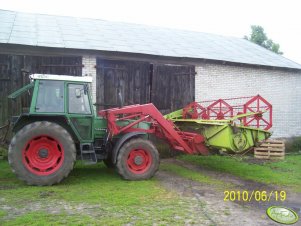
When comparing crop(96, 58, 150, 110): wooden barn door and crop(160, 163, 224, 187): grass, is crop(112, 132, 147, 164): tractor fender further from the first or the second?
crop(96, 58, 150, 110): wooden barn door

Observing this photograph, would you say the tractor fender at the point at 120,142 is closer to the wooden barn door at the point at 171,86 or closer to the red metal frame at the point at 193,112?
the red metal frame at the point at 193,112

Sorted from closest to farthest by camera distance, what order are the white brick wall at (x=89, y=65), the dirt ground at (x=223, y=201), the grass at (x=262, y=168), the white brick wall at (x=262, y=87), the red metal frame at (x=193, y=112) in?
the dirt ground at (x=223, y=201)
the grass at (x=262, y=168)
the red metal frame at (x=193, y=112)
the white brick wall at (x=89, y=65)
the white brick wall at (x=262, y=87)

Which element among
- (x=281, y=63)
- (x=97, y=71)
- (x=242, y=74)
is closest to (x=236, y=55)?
(x=242, y=74)

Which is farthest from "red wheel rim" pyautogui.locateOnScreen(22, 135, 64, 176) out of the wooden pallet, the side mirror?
the wooden pallet

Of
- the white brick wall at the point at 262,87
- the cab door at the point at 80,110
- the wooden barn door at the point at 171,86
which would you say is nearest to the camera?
the cab door at the point at 80,110

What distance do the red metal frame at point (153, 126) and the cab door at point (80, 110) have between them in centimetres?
45

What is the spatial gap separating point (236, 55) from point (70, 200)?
9.56 meters

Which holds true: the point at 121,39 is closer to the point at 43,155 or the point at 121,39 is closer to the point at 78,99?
the point at 78,99

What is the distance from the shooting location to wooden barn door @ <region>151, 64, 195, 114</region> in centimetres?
1098

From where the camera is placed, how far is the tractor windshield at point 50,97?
22.1 ft

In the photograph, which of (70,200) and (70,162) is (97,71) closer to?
(70,162)

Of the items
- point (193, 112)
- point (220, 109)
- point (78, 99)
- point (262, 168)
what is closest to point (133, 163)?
point (78, 99)

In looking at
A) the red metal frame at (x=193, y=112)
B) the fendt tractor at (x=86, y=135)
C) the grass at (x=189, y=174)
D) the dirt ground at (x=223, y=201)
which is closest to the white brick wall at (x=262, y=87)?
the red metal frame at (x=193, y=112)

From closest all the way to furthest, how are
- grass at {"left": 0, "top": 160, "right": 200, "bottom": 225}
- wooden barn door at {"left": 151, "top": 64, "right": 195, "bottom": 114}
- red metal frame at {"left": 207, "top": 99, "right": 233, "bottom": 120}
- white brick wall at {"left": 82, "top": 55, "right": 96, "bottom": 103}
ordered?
grass at {"left": 0, "top": 160, "right": 200, "bottom": 225} < red metal frame at {"left": 207, "top": 99, "right": 233, "bottom": 120} < white brick wall at {"left": 82, "top": 55, "right": 96, "bottom": 103} < wooden barn door at {"left": 151, "top": 64, "right": 195, "bottom": 114}
